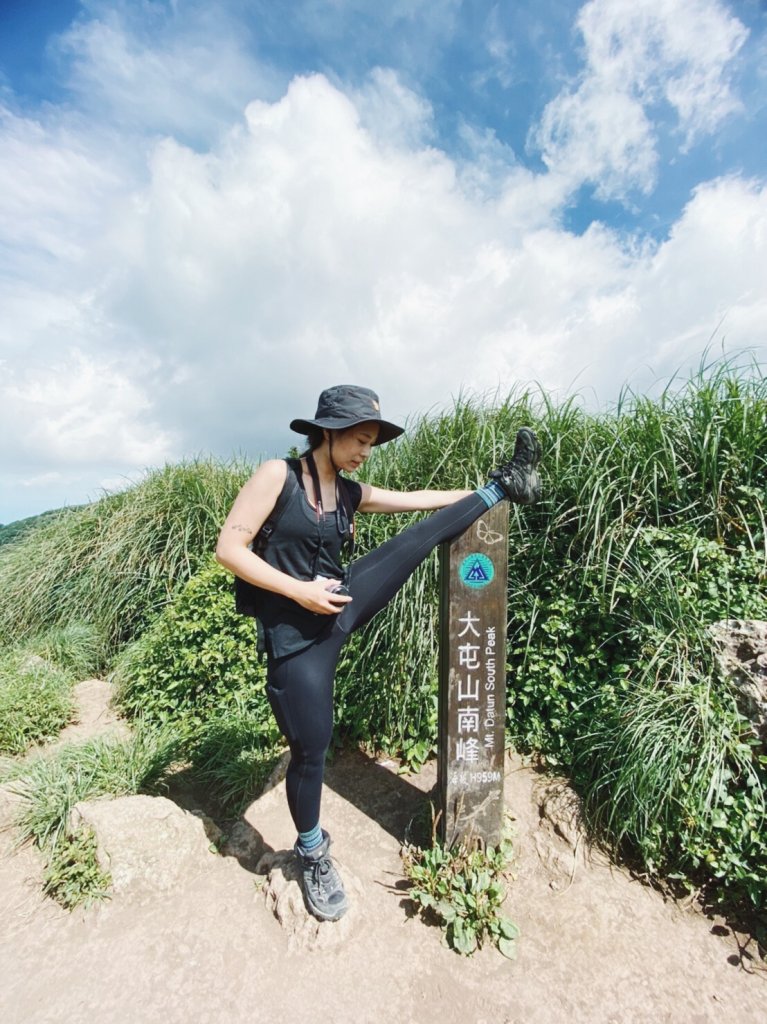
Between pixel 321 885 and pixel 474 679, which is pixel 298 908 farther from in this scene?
pixel 474 679

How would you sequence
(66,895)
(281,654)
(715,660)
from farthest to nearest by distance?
(715,660), (66,895), (281,654)

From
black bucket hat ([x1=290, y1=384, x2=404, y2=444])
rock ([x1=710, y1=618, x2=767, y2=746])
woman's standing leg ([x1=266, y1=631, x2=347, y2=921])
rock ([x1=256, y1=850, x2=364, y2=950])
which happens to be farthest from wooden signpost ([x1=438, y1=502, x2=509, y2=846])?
rock ([x1=710, y1=618, x2=767, y2=746])

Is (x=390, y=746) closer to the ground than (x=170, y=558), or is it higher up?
closer to the ground

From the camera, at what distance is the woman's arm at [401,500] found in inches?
88.9

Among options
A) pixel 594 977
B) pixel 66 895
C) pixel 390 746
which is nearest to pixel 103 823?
pixel 66 895

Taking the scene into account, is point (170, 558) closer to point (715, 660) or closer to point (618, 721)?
point (618, 721)

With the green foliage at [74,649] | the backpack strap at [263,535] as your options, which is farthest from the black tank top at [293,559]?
the green foliage at [74,649]

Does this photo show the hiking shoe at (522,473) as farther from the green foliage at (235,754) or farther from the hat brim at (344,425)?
the green foliage at (235,754)

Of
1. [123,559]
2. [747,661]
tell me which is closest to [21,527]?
[123,559]

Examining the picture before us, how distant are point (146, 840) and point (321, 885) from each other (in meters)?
0.91

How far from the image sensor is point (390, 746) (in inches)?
122

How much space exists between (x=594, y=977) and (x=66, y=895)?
2.25 metres

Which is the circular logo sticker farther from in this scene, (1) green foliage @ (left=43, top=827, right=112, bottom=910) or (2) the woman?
(1) green foliage @ (left=43, top=827, right=112, bottom=910)

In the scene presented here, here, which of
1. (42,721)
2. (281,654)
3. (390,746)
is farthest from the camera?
(42,721)
